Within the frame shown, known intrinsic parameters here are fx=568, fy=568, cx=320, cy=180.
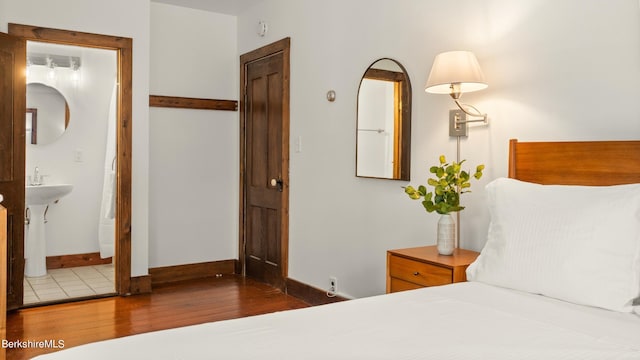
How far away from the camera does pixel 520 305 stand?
185cm

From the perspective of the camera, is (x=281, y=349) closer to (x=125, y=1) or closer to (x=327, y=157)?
(x=327, y=157)

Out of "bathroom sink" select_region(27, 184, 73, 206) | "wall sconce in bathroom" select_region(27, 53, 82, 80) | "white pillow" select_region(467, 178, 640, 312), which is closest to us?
"white pillow" select_region(467, 178, 640, 312)

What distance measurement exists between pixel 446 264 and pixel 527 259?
0.53 m

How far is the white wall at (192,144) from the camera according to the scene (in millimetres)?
5082

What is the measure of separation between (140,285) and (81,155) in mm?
1671

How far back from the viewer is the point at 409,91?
11.0ft

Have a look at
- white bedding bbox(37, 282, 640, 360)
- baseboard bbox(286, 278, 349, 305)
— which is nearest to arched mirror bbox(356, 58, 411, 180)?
baseboard bbox(286, 278, 349, 305)

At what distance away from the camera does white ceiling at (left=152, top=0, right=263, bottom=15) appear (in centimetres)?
496

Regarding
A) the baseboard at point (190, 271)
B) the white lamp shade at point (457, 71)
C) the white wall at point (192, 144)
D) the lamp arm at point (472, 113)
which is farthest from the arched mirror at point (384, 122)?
the baseboard at point (190, 271)

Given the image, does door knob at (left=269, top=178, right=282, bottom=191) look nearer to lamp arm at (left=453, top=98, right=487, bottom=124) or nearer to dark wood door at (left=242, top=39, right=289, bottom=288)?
dark wood door at (left=242, top=39, right=289, bottom=288)

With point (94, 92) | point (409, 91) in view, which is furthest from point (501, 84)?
point (94, 92)

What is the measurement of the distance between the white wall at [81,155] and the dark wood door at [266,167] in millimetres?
1480

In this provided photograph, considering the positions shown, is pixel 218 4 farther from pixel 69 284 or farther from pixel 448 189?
pixel 448 189

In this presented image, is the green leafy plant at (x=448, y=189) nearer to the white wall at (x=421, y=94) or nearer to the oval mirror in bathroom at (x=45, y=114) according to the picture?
the white wall at (x=421, y=94)
